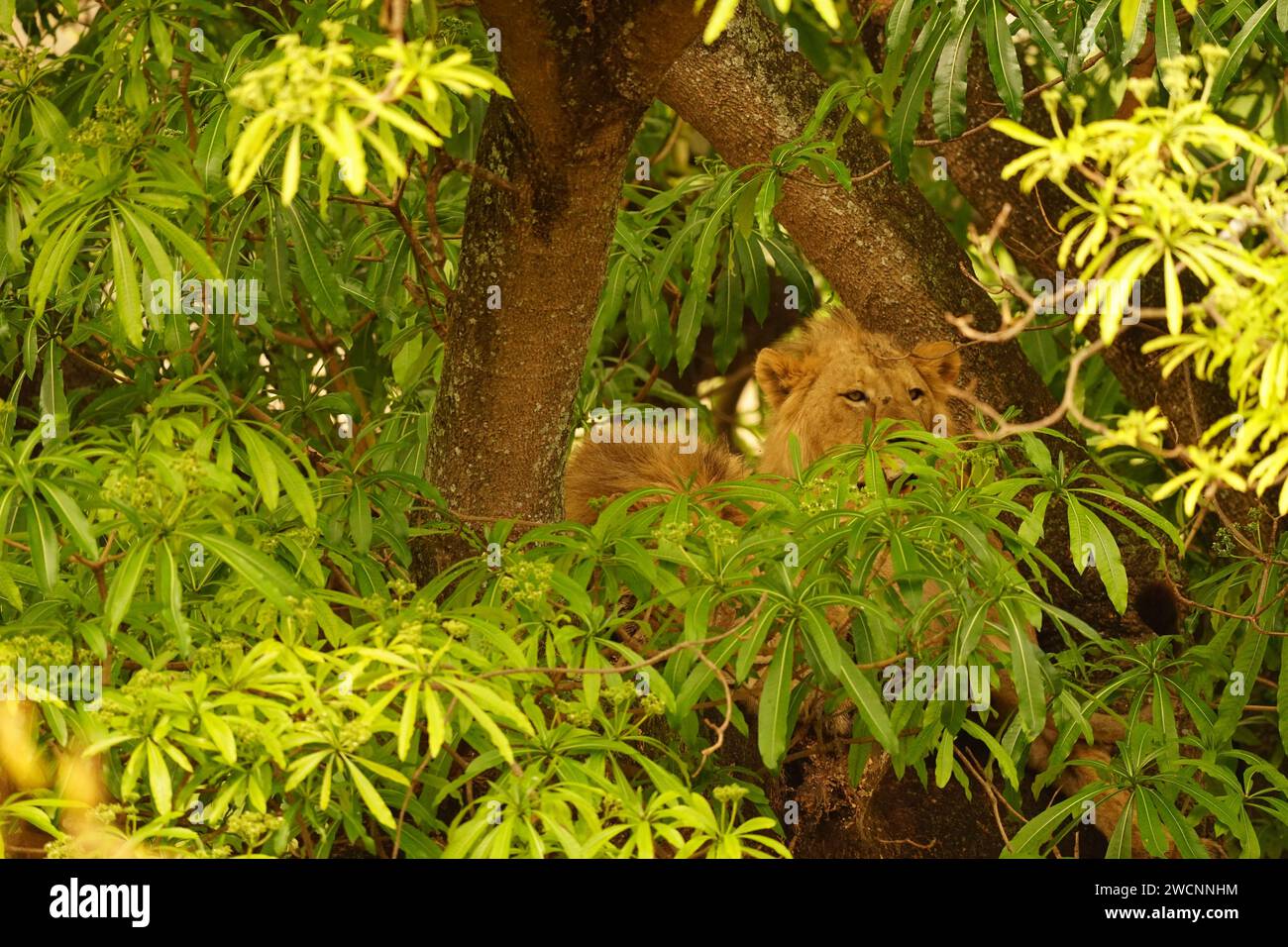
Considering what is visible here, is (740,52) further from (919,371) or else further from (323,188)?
(323,188)

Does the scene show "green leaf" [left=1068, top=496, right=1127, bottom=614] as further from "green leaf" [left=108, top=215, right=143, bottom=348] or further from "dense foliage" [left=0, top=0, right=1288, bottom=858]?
"green leaf" [left=108, top=215, right=143, bottom=348]

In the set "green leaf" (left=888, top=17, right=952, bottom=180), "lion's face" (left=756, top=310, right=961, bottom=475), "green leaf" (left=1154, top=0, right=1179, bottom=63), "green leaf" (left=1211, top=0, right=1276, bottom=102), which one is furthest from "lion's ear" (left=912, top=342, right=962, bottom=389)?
"green leaf" (left=1154, top=0, right=1179, bottom=63)

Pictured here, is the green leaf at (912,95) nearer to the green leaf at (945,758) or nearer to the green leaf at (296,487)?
the green leaf at (945,758)

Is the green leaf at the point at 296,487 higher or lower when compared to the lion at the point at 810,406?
lower

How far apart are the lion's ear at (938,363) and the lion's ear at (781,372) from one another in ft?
1.90

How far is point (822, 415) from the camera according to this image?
18.4ft

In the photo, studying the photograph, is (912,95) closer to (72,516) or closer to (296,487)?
(296,487)

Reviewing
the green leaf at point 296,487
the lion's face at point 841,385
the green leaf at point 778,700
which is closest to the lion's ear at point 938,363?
the lion's face at point 841,385

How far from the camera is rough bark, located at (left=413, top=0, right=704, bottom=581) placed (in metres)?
3.35

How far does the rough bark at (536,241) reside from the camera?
3.35 metres

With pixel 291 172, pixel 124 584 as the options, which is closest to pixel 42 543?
pixel 124 584

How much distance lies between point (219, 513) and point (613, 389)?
310 cm

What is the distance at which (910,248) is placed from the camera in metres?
4.97

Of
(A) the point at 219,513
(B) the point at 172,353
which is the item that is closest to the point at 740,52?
(B) the point at 172,353
